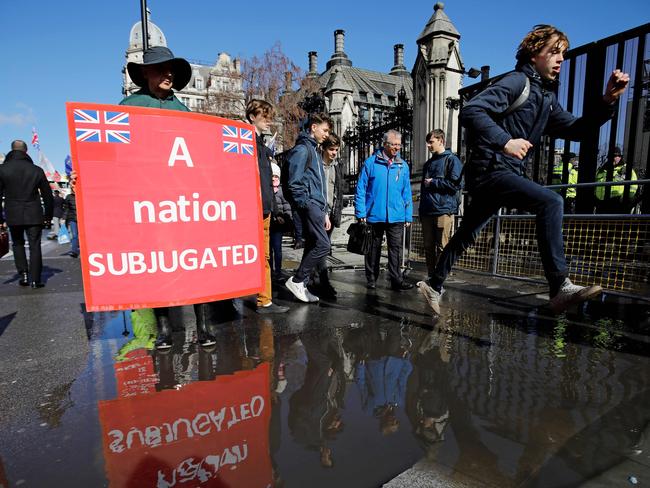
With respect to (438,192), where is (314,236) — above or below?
below

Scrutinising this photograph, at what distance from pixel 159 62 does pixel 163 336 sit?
2.07 m

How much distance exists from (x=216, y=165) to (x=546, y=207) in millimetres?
2464

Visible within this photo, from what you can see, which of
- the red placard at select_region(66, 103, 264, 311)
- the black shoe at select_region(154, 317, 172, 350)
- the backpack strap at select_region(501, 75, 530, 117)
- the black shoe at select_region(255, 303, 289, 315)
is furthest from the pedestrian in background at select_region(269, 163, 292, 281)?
the backpack strap at select_region(501, 75, 530, 117)

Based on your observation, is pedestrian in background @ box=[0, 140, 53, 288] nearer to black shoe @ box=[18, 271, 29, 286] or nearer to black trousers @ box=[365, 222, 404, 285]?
black shoe @ box=[18, 271, 29, 286]

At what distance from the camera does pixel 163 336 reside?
321 cm

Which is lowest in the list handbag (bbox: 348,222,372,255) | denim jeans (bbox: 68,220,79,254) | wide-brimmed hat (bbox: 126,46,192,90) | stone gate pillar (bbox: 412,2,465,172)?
denim jeans (bbox: 68,220,79,254)

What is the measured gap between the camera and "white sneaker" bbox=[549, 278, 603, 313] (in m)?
2.92

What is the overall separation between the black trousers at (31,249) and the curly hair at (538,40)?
649cm

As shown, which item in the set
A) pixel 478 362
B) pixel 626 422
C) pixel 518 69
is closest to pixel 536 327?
pixel 478 362

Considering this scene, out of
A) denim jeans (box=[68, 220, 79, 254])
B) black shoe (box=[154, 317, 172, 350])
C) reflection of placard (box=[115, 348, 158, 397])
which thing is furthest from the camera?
denim jeans (box=[68, 220, 79, 254])

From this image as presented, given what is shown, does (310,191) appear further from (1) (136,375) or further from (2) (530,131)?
(1) (136,375)

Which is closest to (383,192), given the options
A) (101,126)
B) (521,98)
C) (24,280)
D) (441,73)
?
(521,98)

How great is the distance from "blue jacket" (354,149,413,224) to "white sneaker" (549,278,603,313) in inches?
102

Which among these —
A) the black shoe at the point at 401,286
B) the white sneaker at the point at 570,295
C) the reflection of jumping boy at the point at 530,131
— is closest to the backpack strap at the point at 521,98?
the reflection of jumping boy at the point at 530,131
